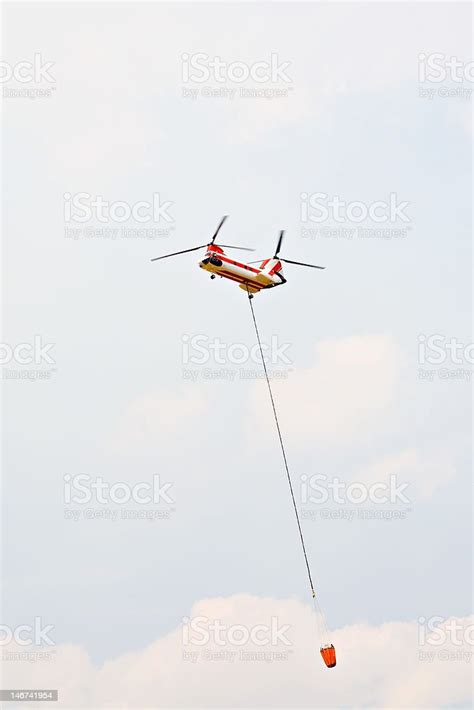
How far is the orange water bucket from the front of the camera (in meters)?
54.8

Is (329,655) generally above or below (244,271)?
below

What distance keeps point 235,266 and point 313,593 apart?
1803 centimetres

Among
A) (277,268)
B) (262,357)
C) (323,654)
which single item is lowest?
(323,654)

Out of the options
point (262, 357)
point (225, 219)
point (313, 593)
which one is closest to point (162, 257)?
point (225, 219)

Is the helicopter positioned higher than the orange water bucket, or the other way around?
the helicopter

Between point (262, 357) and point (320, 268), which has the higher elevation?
point (320, 268)

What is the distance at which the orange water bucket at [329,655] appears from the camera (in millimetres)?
54781

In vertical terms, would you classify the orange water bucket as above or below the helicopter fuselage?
below

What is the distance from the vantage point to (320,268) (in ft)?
209

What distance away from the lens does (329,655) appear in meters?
54.9

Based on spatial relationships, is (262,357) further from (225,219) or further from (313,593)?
(313,593)

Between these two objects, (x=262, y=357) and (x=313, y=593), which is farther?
(x=262, y=357)

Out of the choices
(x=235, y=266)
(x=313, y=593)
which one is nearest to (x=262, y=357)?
(x=235, y=266)

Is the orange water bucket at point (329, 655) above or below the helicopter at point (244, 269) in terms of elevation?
below
